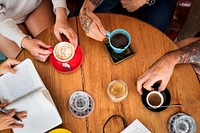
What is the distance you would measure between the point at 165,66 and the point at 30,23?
947 millimetres

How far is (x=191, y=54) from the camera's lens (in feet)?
3.97

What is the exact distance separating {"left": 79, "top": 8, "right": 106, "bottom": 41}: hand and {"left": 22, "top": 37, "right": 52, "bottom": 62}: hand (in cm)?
21

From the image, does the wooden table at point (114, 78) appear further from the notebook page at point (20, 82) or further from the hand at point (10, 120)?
the hand at point (10, 120)

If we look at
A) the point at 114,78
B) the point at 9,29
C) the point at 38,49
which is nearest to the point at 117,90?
the point at 114,78

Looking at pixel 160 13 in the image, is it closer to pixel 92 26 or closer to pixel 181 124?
pixel 92 26

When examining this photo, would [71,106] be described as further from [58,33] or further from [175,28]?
[175,28]

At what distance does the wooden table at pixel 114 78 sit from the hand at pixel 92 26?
0.15 feet

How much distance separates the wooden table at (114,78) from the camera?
1120mm

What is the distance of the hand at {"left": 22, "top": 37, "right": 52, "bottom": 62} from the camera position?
4.07 ft

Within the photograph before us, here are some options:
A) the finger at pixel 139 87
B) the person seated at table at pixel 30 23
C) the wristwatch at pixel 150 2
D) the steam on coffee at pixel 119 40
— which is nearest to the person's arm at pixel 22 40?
the person seated at table at pixel 30 23

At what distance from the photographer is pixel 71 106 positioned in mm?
1156

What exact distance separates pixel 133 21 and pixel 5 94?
716mm

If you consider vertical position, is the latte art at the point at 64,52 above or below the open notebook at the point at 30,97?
above

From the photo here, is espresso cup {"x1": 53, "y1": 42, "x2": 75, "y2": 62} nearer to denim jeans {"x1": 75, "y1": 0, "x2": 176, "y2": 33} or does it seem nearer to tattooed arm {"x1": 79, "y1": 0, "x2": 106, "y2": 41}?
tattooed arm {"x1": 79, "y1": 0, "x2": 106, "y2": 41}
